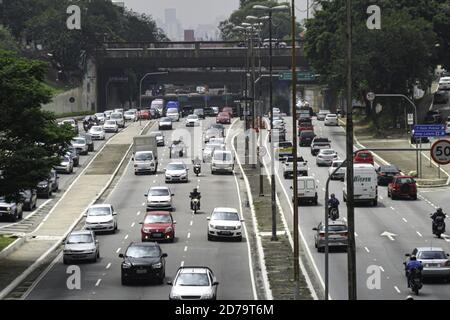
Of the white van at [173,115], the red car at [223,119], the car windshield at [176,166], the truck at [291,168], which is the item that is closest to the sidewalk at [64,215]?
the car windshield at [176,166]

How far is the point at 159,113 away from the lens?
524 feet

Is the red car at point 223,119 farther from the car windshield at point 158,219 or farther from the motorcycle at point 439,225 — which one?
the motorcycle at point 439,225

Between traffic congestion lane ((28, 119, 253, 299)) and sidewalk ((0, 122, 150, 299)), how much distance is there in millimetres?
1321

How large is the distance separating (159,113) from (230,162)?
220 feet

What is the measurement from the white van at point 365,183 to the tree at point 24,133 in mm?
18974

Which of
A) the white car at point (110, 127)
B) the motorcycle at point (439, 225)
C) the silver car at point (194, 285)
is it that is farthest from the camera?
the white car at point (110, 127)

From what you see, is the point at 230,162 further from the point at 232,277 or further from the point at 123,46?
the point at 123,46

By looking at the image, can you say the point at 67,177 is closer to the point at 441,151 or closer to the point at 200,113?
the point at 441,151

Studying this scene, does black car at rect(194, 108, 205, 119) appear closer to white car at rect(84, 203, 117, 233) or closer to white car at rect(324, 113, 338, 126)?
white car at rect(324, 113, 338, 126)

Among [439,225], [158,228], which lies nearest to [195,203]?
[158,228]

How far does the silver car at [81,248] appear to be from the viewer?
54531mm

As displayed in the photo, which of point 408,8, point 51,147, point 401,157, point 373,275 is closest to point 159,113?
point 408,8

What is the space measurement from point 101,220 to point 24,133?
7.63 meters

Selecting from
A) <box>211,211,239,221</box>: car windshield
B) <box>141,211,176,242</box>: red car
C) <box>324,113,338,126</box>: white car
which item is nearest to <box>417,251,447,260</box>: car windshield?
<box>141,211,176,242</box>: red car
